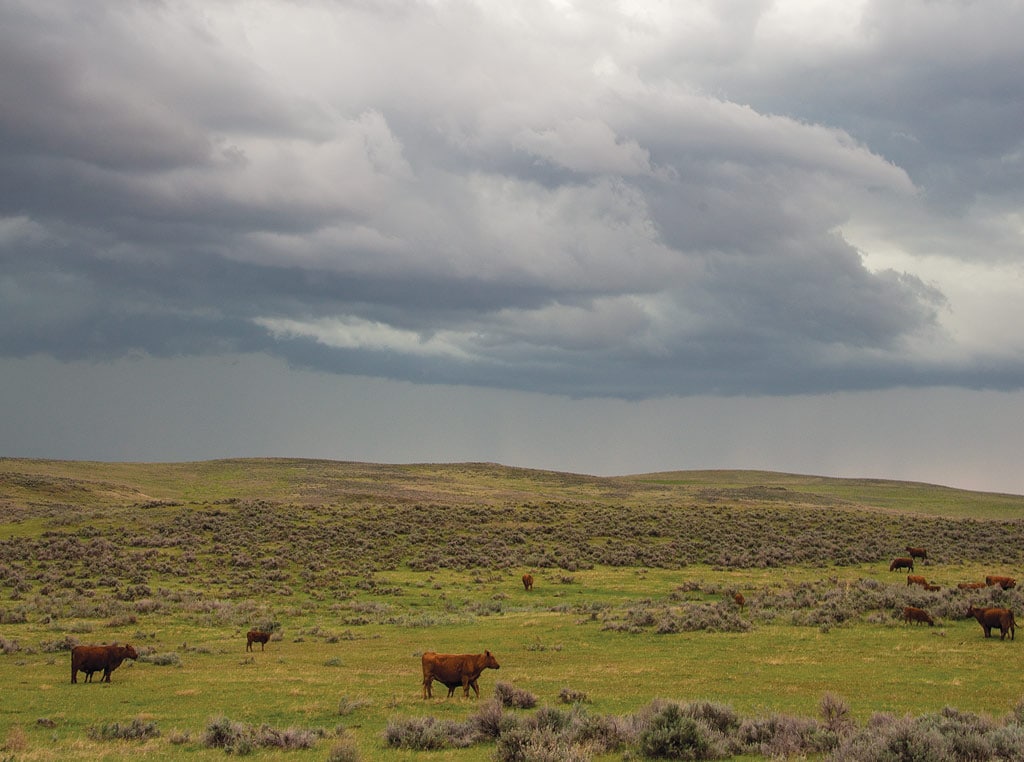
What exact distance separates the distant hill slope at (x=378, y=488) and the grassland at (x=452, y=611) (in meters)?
3.02

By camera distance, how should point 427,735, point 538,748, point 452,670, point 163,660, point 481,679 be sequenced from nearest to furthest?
1. point 538,748
2. point 427,735
3. point 452,670
4. point 481,679
5. point 163,660

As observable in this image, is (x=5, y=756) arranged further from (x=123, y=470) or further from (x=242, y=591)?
(x=123, y=470)

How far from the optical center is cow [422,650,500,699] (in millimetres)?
20797

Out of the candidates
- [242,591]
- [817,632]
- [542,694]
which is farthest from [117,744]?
[242,591]

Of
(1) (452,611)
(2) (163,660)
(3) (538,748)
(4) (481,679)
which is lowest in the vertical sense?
(1) (452,611)

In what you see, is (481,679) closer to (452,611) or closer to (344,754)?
(344,754)

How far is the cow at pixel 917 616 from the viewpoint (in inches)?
1193

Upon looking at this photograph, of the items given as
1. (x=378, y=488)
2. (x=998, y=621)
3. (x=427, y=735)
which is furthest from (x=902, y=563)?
(x=378, y=488)

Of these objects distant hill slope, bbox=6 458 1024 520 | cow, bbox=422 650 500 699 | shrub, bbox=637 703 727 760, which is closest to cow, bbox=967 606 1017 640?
cow, bbox=422 650 500 699

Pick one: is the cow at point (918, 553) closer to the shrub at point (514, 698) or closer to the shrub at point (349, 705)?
the shrub at point (514, 698)

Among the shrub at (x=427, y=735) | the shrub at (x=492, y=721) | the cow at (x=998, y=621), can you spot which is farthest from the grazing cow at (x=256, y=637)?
the cow at (x=998, y=621)

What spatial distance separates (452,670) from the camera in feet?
68.7

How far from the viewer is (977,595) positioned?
32125 millimetres

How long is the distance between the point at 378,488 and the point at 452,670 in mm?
102561
